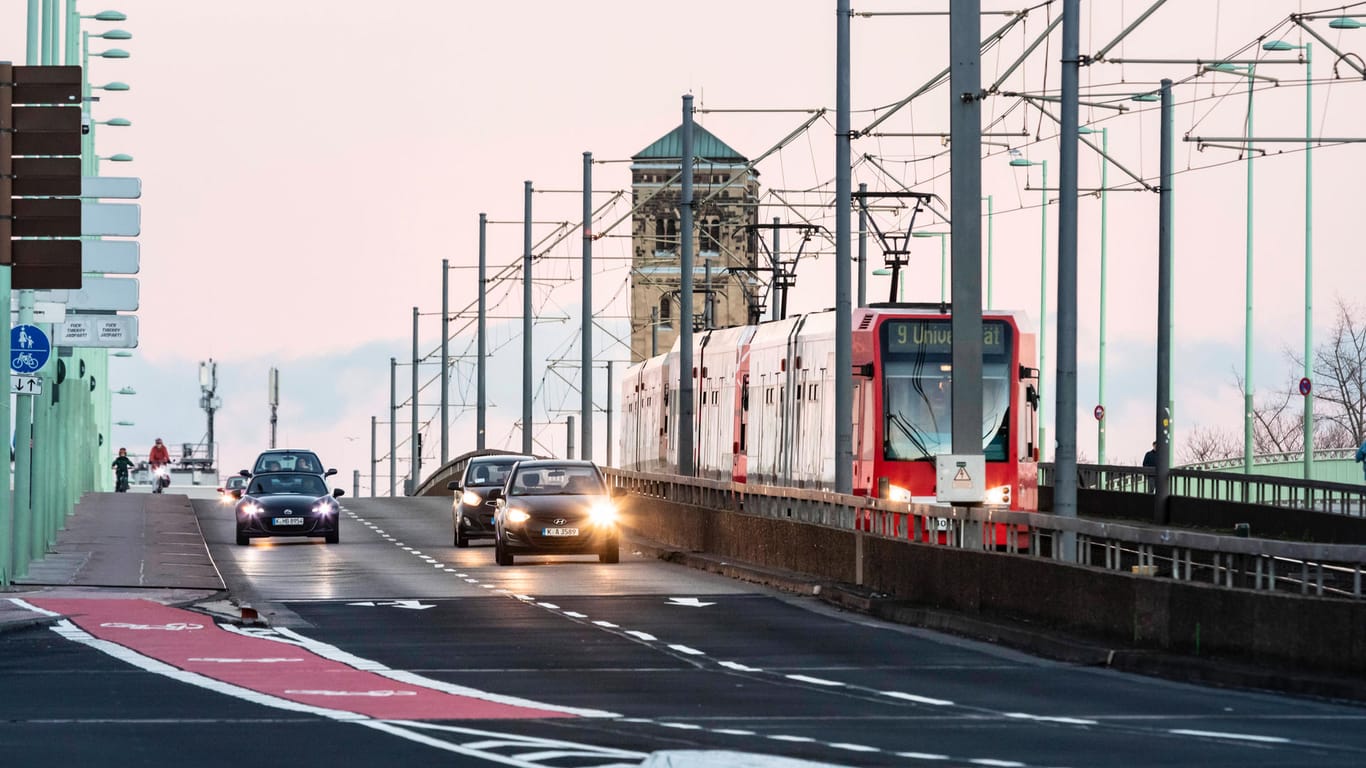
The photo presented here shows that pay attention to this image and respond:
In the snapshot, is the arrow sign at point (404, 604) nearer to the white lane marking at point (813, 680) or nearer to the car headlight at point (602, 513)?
the car headlight at point (602, 513)

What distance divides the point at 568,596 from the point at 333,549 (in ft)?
49.9

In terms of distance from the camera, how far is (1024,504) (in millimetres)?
38812

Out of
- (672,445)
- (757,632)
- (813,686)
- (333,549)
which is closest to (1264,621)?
(813,686)

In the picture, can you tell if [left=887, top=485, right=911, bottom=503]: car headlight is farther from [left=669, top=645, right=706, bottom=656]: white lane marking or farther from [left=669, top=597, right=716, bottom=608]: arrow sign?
[left=669, top=645, right=706, bottom=656]: white lane marking

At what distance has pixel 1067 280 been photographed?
2628 centimetres

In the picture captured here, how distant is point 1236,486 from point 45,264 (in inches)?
1702

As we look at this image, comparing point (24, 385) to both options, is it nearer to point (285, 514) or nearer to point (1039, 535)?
point (1039, 535)

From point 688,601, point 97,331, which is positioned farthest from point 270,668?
point 97,331

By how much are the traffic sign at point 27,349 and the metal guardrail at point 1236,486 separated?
19.0 meters

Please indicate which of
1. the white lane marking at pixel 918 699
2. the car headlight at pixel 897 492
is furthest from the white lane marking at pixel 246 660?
the car headlight at pixel 897 492

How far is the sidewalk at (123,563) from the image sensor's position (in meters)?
30.3

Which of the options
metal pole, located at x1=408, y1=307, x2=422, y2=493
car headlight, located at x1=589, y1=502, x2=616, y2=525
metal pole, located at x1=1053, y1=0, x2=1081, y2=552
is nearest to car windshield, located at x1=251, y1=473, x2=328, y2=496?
car headlight, located at x1=589, y1=502, x2=616, y2=525

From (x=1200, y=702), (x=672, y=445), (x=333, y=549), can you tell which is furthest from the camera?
(x=672, y=445)

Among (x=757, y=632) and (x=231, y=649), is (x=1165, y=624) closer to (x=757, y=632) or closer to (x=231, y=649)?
(x=757, y=632)
